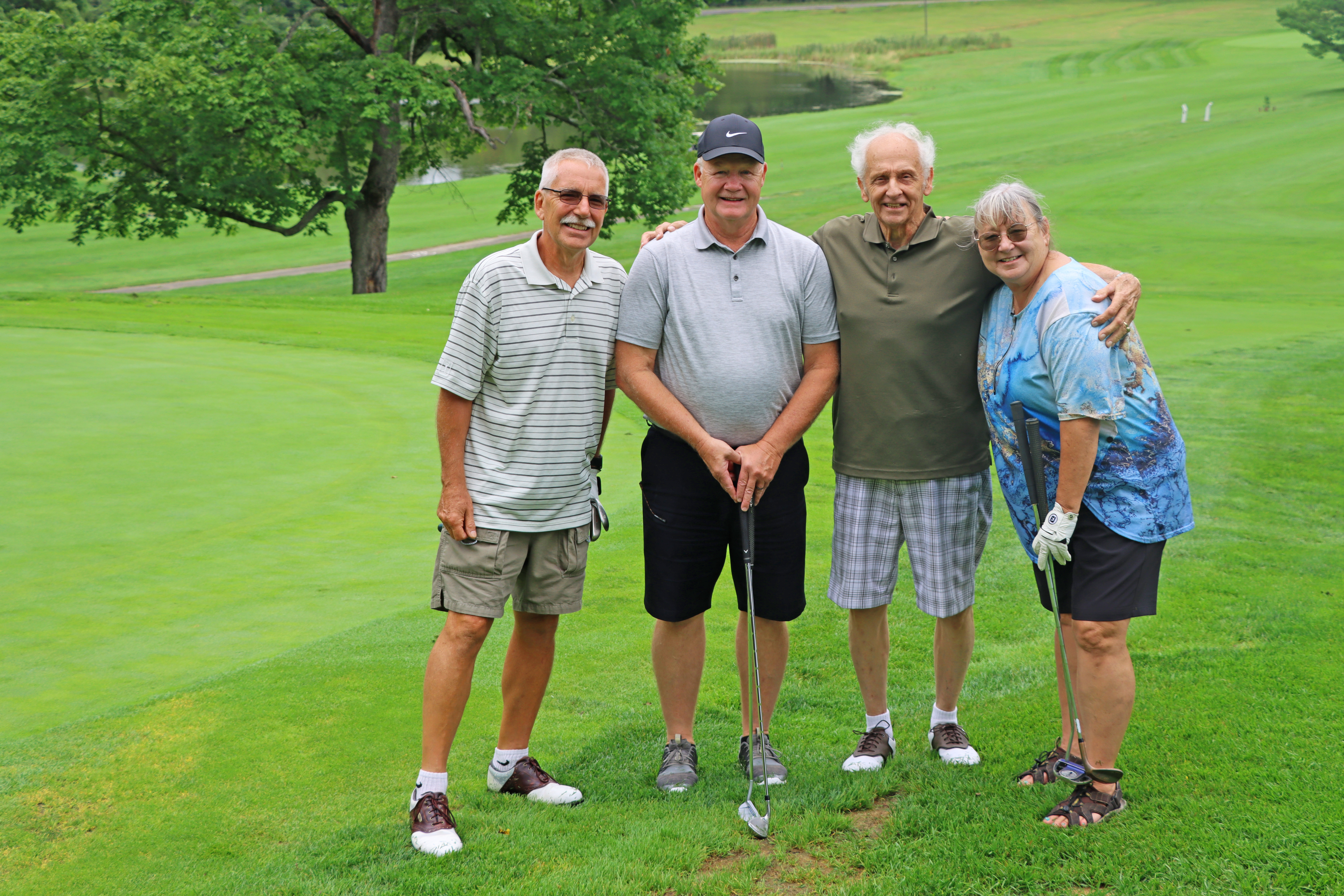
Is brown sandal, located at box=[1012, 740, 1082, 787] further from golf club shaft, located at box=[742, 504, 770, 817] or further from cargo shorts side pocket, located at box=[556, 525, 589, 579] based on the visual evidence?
cargo shorts side pocket, located at box=[556, 525, 589, 579]

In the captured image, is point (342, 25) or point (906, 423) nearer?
point (906, 423)

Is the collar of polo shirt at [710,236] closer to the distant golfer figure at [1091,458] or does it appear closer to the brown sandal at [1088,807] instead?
the distant golfer figure at [1091,458]

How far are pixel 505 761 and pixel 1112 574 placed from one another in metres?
1.88

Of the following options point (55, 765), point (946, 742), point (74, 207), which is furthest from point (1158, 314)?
point (74, 207)

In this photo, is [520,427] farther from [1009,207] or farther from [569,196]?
[1009,207]

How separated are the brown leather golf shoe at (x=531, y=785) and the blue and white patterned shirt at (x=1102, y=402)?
170 centimetres

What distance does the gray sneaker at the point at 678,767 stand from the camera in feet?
11.6

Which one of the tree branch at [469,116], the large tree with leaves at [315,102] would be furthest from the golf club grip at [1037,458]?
the tree branch at [469,116]

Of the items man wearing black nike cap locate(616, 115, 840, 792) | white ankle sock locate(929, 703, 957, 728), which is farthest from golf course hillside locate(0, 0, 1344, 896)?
man wearing black nike cap locate(616, 115, 840, 792)

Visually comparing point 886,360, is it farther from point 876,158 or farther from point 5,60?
point 5,60

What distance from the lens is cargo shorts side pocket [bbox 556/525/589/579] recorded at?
349cm

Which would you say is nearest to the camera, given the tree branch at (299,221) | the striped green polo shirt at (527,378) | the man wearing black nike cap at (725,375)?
the striped green polo shirt at (527,378)

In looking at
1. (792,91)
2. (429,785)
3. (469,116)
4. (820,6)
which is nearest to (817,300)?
(429,785)

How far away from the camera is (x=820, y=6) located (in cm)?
8762
